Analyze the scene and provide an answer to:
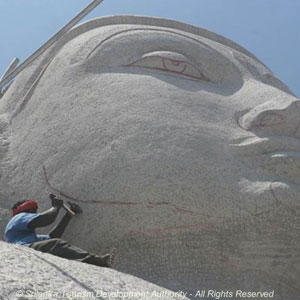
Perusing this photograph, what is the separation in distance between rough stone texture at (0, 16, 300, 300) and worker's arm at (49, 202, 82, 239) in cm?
8

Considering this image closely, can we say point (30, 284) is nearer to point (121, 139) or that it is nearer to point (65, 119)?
point (121, 139)

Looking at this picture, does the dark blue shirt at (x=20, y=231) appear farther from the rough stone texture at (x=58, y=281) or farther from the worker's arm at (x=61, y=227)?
the rough stone texture at (x=58, y=281)

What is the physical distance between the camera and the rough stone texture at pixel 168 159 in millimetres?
4445

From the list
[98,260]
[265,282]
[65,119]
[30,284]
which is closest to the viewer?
[30,284]

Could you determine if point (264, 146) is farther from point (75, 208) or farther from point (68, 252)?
point (68, 252)

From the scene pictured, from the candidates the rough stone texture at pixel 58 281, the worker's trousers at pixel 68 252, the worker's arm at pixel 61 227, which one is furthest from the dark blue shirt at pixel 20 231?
the rough stone texture at pixel 58 281

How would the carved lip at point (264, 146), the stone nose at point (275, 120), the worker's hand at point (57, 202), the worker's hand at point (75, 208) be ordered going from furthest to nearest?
the stone nose at point (275, 120) < the carved lip at point (264, 146) < the worker's hand at point (75, 208) < the worker's hand at point (57, 202)

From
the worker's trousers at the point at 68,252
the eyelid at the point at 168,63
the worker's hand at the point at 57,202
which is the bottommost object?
the worker's trousers at the point at 68,252

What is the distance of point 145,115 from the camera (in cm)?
488

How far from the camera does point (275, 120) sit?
4918mm

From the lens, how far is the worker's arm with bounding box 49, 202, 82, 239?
4465 millimetres

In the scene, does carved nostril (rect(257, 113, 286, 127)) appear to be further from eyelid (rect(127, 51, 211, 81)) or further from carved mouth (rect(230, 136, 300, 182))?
eyelid (rect(127, 51, 211, 81))

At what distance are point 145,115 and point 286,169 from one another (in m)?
1.09

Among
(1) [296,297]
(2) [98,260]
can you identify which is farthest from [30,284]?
(1) [296,297]
